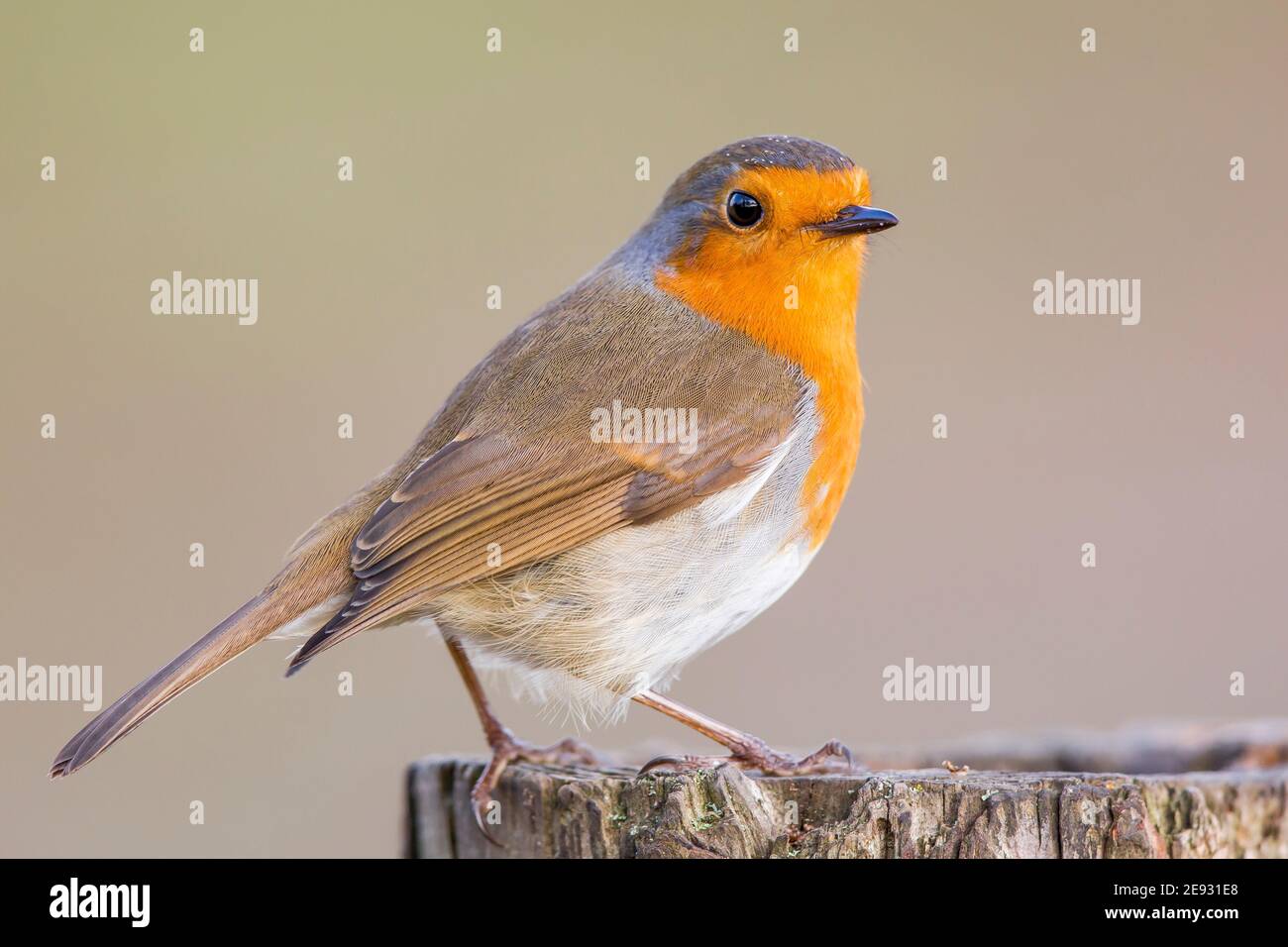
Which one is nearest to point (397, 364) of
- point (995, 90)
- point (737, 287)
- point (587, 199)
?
point (587, 199)

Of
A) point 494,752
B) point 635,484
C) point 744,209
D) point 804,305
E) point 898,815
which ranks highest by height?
point 744,209

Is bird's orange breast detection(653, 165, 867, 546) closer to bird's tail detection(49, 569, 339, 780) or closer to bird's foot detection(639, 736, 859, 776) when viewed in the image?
bird's foot detection(639, 736, 859, 776)

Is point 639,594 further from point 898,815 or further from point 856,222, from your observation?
point 856,222

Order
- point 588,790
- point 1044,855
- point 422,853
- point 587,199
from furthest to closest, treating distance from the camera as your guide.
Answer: point 587,199, point 422,853, point 588,790, point 1044,855

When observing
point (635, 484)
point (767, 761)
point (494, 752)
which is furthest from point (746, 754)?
point (635, 484)

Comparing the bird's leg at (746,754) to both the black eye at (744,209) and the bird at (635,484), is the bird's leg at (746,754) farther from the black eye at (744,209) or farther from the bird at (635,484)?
the black eye at (744,209)

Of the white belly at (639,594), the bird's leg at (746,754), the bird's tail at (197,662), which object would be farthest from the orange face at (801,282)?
the bird's tail at (197,662)
